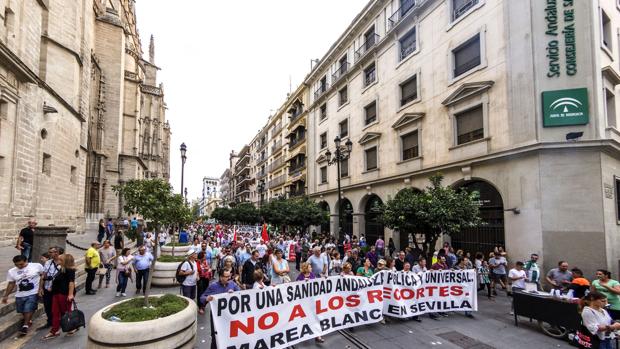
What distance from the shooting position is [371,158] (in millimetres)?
24078

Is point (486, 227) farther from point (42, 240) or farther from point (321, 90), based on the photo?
point (321, 90)

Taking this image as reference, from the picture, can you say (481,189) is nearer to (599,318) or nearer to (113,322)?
(599,318)

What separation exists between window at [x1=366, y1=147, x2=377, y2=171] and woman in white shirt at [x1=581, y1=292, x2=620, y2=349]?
722 inches

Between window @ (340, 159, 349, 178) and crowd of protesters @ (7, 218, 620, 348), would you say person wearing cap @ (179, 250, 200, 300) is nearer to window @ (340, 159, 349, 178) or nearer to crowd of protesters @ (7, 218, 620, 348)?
crowd of protesters @ (7, 218, 620, 348)

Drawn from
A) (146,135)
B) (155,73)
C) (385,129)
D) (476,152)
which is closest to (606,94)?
(476,152)

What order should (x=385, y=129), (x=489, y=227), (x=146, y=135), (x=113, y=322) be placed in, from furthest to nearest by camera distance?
(x=146, y=135) < (x=385, y=129) < (x=489, y=227) < (x=113, y=322)

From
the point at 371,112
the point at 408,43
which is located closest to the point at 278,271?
the point at 408,43

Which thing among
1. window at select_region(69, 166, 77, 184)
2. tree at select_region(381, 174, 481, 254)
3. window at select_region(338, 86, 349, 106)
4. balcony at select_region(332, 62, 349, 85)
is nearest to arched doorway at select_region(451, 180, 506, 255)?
tree at select_region(381, 174, 481, 254)

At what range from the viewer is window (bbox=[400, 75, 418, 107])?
19844mm

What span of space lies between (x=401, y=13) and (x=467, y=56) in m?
7.13

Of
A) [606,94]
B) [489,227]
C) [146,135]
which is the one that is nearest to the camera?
[606,94]

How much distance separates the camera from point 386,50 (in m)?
22.6

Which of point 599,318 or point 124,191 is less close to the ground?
point 124,191

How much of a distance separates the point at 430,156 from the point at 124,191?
15.5m
